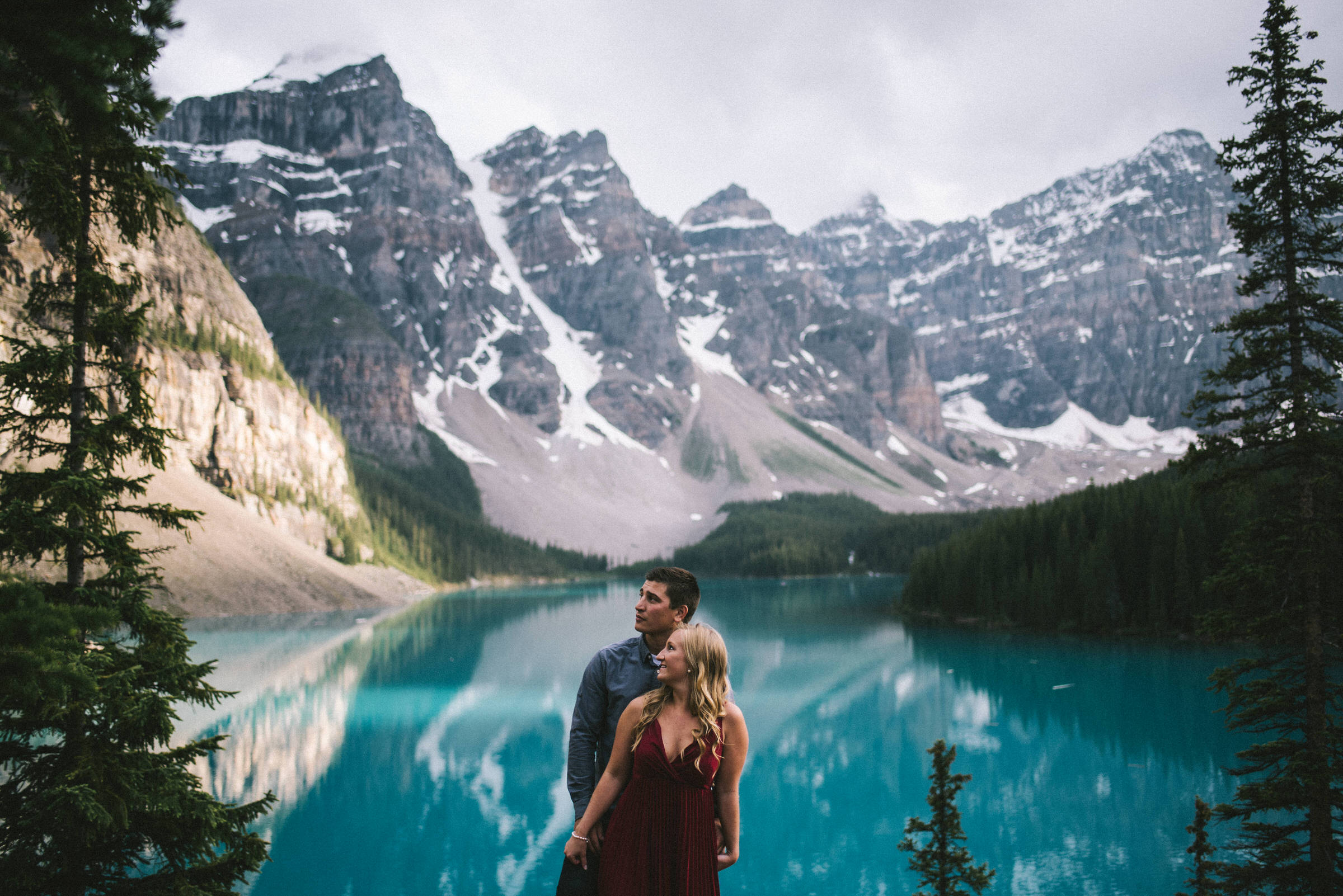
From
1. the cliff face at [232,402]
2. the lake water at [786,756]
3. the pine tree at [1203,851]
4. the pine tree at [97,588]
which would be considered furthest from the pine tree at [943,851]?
the cliff face at [232,402]

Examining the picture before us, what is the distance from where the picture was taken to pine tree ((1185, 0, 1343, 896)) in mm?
10930

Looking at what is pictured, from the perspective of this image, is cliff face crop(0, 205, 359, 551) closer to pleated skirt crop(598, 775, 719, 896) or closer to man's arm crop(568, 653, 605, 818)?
man's arm crop(568, 653, 605, 818)

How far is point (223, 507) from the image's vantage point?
7119 centimetres

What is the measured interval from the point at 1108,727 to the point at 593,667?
33.5 meters

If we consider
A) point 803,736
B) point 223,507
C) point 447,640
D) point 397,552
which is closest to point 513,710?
point 803,736

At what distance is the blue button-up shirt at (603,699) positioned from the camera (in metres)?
5.05

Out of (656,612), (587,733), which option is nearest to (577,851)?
(587,733)

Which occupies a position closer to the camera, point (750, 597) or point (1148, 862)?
point (1148, 862)

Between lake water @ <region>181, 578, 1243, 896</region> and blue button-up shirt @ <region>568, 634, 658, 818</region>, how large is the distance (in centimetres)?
1519

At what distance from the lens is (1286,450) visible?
1184 cm

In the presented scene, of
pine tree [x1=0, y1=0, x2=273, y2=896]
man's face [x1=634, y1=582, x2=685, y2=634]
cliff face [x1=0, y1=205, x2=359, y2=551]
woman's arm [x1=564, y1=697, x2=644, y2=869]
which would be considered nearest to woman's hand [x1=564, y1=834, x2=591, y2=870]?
woman's arm [x1=564, y1=697, x2=644, y2=869]

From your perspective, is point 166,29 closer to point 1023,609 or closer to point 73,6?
point 73,6

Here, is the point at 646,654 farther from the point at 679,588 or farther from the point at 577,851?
the point at 577,851

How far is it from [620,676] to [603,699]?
7.1 inches
